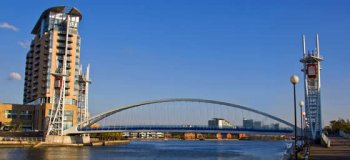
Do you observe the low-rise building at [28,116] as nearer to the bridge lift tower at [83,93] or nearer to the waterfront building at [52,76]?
the waterfront building at [52,76]

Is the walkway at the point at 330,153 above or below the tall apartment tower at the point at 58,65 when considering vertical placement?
below

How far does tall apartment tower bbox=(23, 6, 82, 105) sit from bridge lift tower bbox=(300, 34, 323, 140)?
174ft

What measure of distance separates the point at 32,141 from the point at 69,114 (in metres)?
19.8

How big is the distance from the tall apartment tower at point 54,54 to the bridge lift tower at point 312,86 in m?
53.1

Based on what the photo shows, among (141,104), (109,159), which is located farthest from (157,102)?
(109,159)

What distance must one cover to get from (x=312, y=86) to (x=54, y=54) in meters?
60.1

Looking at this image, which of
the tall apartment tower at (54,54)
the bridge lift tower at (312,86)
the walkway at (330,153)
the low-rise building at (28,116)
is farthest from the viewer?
the tall apartment tower at (54,54)

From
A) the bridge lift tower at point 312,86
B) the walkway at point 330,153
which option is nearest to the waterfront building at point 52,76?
the bridge lift tower at point 312,86

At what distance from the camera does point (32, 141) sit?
257 ft

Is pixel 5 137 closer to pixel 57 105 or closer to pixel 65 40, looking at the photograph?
pixel 57 105

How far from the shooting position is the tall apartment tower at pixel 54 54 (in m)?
102

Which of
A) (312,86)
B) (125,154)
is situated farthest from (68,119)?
(312,86)

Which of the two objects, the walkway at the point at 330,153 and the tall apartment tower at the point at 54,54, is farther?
the tall apartment tower at the point at 54,54

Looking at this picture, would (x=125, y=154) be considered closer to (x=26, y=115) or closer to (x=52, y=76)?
(x=52, y=76)
